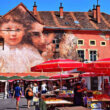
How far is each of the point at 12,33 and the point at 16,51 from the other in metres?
2.39

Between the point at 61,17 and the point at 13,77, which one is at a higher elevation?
the point at 61,17

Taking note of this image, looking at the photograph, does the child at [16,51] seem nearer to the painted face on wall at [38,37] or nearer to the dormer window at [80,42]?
the painted face on wall at [38,37]

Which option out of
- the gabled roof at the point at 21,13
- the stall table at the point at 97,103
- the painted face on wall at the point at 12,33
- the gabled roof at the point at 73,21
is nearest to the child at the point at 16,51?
the painted face on wall at the point at 12,33

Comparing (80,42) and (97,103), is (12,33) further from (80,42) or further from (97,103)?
(97,103)

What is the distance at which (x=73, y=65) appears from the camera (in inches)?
430

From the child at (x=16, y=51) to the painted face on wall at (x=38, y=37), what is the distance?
0.72 m

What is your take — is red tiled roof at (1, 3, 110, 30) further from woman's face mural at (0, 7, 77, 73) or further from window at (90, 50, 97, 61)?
window at (90, 50, 97, 61)

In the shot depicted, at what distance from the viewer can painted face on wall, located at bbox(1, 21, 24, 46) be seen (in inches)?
1394

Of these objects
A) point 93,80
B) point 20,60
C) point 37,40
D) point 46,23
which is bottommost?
point 93,80

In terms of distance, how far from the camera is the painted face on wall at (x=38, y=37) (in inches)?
1411

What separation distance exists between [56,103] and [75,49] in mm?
27062

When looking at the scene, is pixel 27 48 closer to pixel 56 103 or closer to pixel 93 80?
pixel 93 80

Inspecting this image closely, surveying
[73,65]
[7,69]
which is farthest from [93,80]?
[73,65]

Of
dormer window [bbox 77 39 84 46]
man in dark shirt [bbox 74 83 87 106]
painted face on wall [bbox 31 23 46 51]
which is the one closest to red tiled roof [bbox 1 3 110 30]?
painted face on wall [bbox 31 23 46 51]
